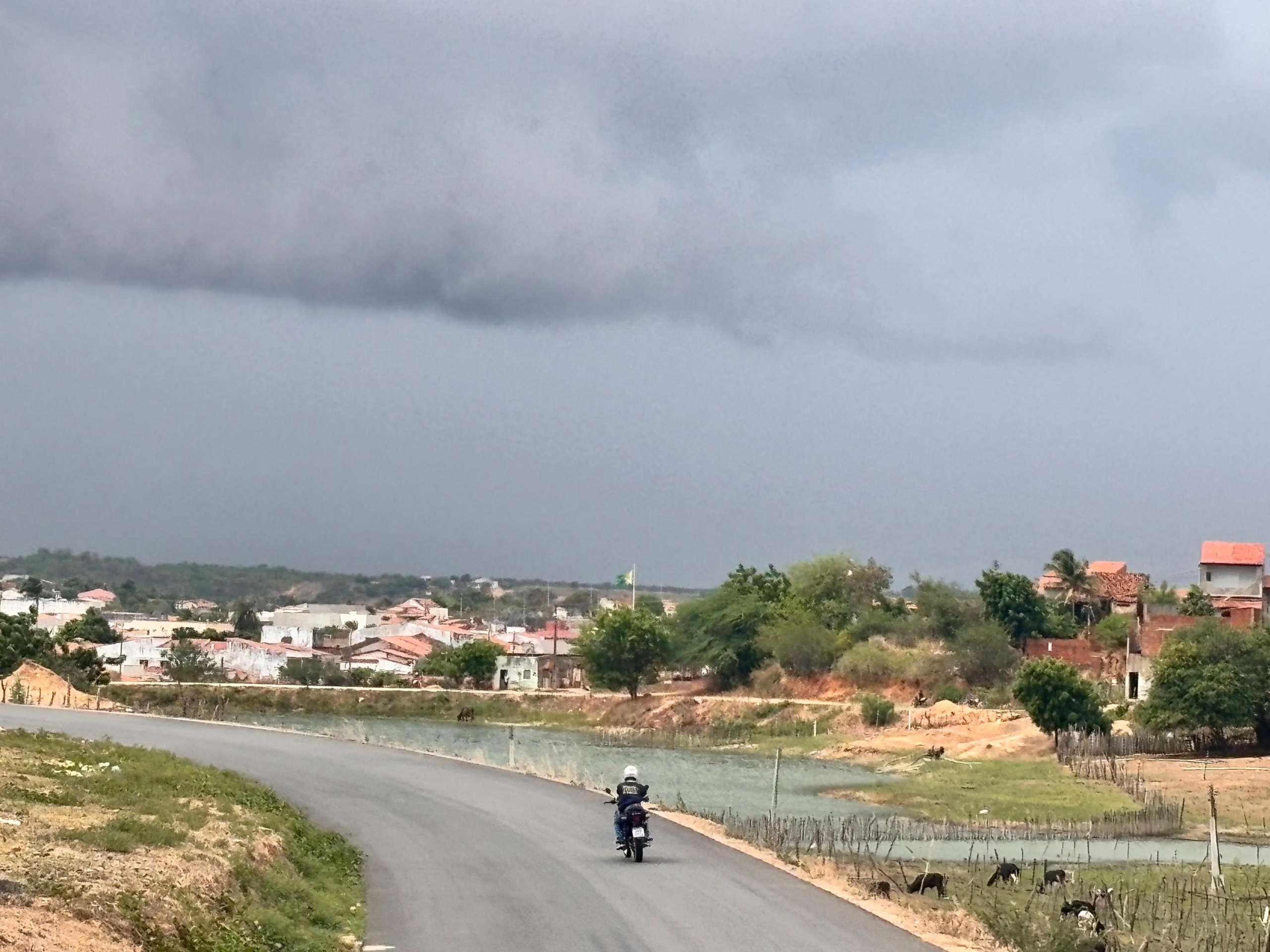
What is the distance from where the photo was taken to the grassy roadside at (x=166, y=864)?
50.0 ft

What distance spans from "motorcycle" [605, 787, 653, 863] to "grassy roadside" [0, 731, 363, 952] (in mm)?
4230

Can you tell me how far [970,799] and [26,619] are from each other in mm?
49736

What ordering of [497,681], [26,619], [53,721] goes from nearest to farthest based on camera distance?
[53,721], [26,619], [497,681]

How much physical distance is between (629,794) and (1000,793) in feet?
113

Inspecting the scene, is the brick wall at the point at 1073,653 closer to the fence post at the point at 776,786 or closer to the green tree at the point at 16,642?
the fence post at the point at 776,786

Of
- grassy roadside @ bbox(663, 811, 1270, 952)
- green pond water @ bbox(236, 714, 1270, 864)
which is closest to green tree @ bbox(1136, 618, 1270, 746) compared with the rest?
green pond water @ bbox(236, 714, 1270, 864)

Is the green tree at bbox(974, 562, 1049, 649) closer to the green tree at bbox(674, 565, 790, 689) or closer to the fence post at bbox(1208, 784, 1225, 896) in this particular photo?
the green tree at bbox(674, 565, 790, 689)

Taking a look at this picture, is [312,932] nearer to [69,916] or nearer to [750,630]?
[69,916]

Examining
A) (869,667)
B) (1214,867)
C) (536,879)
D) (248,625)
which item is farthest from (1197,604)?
(248,625)

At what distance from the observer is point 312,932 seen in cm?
1902

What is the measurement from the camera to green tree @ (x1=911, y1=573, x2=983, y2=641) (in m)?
113

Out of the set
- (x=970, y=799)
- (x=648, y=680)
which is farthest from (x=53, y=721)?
(x=648, y=680)

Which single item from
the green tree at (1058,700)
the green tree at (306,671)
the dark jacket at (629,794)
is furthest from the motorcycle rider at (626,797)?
the green tree at (306,671)

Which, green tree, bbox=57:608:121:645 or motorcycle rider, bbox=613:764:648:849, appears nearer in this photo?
motorcycle rider, bbox=613:764:648:849
